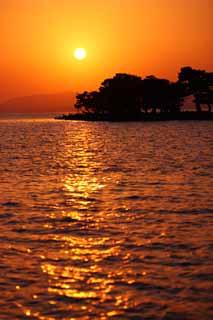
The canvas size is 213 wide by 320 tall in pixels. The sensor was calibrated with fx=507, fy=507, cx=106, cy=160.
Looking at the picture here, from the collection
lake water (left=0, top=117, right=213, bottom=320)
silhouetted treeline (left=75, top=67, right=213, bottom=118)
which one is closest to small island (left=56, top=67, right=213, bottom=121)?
silhouetted treeline (left=75, top=67, right=213, bottom=118)

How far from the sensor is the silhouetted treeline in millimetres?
167750

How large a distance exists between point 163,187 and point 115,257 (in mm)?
16135

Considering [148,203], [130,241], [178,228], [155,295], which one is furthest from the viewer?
[148,203]

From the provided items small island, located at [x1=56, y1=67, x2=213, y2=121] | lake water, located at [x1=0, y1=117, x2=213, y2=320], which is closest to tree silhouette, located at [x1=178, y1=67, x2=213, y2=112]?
small island, located at [x1=56, y1=67, x2=213, y2=121]

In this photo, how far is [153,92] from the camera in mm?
181625

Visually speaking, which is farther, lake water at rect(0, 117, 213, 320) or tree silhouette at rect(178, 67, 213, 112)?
tree silhouette at rect(178, 67, 213, 112)

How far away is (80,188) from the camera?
1284 inches

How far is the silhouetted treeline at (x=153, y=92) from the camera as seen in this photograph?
16775 cm

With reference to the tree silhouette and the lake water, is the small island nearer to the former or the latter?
the tree silhouette

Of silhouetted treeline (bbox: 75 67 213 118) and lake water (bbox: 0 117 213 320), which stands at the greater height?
silhouetted treeline (bbox: 75 67 213 118)

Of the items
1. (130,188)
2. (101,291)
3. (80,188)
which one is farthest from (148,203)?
(101,291)

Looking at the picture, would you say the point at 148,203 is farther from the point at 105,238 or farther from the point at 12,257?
the point at 12,257

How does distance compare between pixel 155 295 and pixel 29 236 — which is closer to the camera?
pixel 155 295

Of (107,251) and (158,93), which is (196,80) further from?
(107,251)
